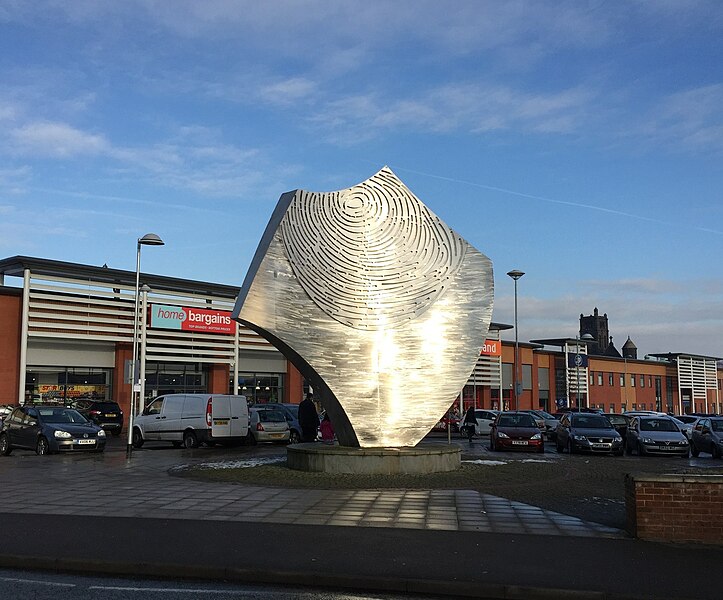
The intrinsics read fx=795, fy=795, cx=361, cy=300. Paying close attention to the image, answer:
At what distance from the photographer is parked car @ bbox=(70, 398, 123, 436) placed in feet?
112

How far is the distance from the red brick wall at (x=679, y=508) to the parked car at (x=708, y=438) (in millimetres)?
17090

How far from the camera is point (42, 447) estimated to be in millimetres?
22656

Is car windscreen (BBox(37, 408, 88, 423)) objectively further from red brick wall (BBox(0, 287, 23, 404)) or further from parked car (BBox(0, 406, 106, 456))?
red brick wall (BBox(0, 287, 23, 404))

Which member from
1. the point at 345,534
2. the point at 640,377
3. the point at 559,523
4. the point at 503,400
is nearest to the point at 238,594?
the point at 345,534

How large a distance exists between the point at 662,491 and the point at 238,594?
5.14 meters

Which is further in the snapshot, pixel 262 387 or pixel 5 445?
pixel 262 387

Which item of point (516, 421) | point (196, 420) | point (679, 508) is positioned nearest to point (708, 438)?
point (516, 421)

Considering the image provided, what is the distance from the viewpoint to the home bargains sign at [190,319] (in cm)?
4038

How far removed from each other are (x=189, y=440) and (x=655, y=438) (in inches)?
576

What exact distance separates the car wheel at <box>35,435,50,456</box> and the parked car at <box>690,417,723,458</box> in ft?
65.8

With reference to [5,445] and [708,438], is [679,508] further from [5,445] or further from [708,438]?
[5,445]

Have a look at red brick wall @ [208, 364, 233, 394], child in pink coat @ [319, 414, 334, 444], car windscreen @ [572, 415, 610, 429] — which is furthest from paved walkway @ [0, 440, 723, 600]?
red brick wall @ [208, 364, 233, 394]

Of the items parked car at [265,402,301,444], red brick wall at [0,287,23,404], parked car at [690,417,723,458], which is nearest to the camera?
parked car at [690,417,723,458]

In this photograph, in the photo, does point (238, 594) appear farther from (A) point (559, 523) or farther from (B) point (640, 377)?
(B) point (640, 377)
